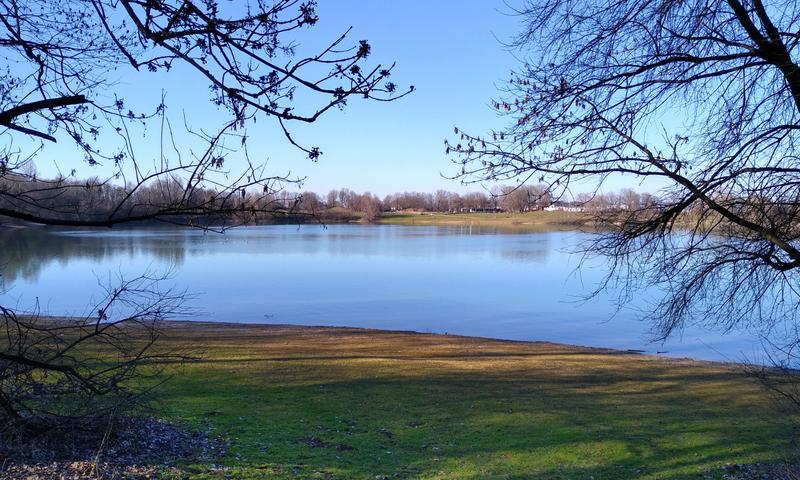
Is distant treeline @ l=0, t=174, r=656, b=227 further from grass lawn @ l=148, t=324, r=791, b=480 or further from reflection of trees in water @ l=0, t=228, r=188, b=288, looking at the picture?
reflection of trees in water @ l=0, t=228, r=188, b=288

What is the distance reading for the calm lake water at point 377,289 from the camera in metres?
19.2

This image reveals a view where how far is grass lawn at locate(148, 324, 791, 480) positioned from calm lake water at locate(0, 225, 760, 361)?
2207 mm

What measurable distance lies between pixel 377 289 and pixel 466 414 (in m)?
19.5

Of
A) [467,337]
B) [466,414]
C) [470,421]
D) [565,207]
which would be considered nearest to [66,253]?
[467,337]

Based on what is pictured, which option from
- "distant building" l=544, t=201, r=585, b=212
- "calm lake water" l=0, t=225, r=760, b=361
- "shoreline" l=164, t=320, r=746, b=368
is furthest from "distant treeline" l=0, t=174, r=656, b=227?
"shoreline" l=164, t=320, r=746, b=368

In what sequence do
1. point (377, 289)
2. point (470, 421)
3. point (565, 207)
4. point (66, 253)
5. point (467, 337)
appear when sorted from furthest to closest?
point (66, 253) → point (377, 289) → point (467, 337) → point (470, 421) → point (565, 207)

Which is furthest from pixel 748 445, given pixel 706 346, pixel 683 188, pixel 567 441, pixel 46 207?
pixel 706 346

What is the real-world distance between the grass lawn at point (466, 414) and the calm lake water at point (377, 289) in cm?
221

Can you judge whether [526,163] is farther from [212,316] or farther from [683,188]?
[212,316]

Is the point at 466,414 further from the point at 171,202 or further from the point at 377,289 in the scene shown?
the point at 377,289

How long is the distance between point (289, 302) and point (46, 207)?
2104cm

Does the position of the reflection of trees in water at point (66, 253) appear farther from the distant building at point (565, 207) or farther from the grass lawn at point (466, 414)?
the distant building at point (565, 207)

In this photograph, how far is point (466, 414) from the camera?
329 inches

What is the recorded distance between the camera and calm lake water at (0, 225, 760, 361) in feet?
63.2
